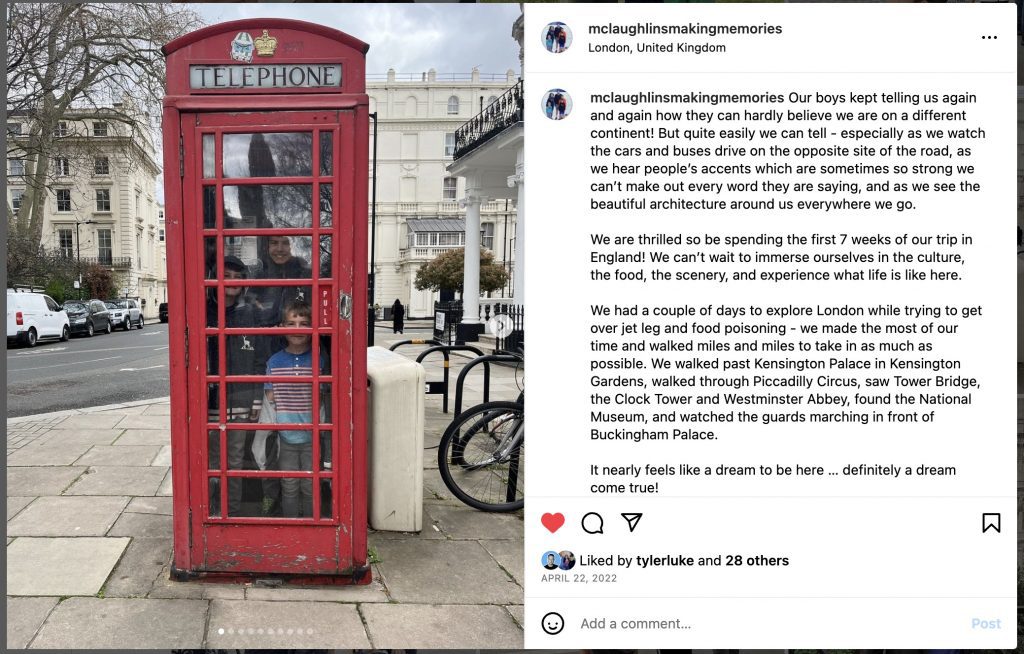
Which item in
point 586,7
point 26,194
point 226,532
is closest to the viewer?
point 586,7

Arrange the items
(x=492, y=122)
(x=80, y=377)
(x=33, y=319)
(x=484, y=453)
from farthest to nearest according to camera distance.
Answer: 1. (x=33, y=319)
2. (x=492, y=122)
3. (x=80, y=377)
4. (x=484, y=453)

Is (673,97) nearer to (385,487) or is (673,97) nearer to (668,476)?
(668,476)

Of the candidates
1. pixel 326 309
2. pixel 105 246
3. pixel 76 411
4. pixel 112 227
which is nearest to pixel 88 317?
pixel 76 411

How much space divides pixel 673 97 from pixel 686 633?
157 centimetres

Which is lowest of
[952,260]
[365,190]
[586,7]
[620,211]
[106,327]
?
[106,327]

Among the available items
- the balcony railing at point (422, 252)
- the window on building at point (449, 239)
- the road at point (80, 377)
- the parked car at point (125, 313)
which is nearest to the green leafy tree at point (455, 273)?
the balcony railing at point (422, 252)

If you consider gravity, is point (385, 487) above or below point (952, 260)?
below

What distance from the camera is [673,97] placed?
179 cm

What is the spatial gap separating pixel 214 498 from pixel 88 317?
23254 mm

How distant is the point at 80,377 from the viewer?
10617 mm

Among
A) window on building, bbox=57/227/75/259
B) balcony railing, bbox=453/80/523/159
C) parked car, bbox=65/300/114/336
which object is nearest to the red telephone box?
balcony railing, bbox=453/80/523/159

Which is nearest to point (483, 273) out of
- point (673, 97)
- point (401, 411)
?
point (401, 411)

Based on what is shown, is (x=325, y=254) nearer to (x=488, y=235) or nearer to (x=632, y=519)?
(x=632, y=519)

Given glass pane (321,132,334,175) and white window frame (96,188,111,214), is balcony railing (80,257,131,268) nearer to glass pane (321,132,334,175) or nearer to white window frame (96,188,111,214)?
white window frame (96,188,111,214)
